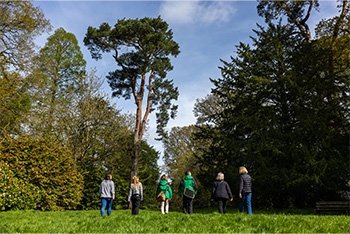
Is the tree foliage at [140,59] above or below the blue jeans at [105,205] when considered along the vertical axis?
above

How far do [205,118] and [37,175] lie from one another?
462 inches

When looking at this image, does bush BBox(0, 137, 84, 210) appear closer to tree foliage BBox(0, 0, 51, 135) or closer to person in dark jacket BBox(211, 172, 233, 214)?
tree foliage BBox(0, 0, 51, 135)

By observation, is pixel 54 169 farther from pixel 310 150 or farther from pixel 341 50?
pixel 341 50

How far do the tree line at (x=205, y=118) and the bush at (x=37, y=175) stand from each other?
0.06 metres

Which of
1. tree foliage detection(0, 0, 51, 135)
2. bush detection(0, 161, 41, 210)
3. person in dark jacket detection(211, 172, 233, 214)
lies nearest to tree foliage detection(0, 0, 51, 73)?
tree foliage detection(0, 0, 51, 135)

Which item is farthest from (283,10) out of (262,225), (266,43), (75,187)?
(262,225)

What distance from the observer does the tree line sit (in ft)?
60.0

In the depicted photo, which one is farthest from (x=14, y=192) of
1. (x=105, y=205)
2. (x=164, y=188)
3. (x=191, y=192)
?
(x=191, y=192)

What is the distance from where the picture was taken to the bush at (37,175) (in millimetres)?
16828

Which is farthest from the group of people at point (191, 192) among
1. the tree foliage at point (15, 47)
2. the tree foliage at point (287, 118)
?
the tree foliage at point (15, 47)

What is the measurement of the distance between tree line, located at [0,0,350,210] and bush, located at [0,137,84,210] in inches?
2.4

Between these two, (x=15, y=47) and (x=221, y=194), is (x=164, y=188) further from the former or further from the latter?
(x=15, y=47)

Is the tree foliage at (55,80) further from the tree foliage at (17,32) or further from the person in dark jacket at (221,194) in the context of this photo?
the person in dark jacket at (221,194)

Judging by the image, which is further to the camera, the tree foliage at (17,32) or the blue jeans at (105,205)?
the tree foliage at (17,32)
